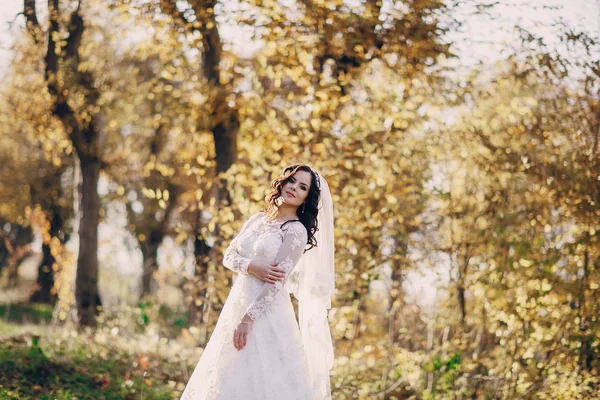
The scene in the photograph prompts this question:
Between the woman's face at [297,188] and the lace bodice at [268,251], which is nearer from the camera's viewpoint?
the lace bodice at [268,251]

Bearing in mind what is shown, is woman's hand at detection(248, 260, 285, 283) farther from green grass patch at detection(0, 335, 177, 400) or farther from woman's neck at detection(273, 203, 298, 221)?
green grass patch at detection(0, 335, 177, 400)

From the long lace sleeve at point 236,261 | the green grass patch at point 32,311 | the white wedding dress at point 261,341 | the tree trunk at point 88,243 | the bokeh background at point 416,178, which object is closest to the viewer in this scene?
the white wedding dress at point 261,341

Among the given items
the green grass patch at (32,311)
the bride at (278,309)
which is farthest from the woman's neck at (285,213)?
the green grass patch at (32,311)

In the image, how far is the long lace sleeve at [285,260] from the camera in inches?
173

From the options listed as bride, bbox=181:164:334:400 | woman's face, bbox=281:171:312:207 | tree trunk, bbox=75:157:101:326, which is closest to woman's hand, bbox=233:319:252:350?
bride, bbox=181:164:334:400

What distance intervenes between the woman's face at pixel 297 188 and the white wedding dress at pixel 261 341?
0.19 meters

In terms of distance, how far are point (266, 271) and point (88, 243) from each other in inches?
289

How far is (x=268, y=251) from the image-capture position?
454cm

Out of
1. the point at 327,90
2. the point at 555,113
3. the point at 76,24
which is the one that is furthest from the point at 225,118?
the point at 555,113

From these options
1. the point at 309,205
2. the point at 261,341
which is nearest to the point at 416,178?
the point at 309,205

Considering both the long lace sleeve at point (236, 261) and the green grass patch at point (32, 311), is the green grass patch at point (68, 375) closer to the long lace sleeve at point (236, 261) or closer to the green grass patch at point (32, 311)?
the long lace sleeve at point (236, 261)

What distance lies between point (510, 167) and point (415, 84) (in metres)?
1.34

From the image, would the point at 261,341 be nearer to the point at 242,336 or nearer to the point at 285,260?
the point at 242,336

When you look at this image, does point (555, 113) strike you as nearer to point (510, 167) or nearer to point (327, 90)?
point (510, 167)
